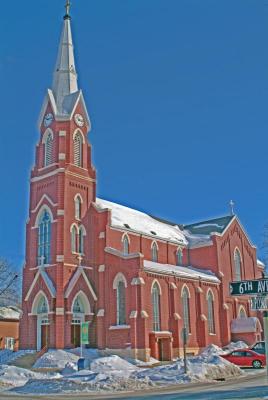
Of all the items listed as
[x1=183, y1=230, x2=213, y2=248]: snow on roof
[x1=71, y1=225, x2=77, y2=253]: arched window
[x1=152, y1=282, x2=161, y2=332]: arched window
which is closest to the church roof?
[x1=183, y1=230, x2=213, y2=248]: snow on roof

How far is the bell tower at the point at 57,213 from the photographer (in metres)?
41.0

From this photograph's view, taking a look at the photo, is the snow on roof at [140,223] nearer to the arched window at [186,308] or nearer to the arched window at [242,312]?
the arched window at [186,308]

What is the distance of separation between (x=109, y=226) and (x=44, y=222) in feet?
19.1

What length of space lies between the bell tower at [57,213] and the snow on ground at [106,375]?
465 centimetres

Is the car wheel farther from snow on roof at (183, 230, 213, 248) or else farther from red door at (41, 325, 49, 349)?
snow on roof at (183, 230, 213, 248)

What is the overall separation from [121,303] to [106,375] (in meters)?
16.1

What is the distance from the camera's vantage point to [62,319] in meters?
39.7

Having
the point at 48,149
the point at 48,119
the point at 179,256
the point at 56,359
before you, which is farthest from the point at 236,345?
the point at 48,119

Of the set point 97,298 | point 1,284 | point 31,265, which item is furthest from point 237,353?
point 1,284

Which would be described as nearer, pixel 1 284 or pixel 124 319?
pixel 124 319

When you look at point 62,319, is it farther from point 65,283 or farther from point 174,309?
point 174,309

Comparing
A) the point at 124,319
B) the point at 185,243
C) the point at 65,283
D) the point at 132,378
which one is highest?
the point at 185,243

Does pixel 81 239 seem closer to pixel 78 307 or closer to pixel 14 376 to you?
pixel 78 307

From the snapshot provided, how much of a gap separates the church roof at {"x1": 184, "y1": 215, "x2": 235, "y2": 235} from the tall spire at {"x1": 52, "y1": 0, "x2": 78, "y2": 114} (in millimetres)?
22231
